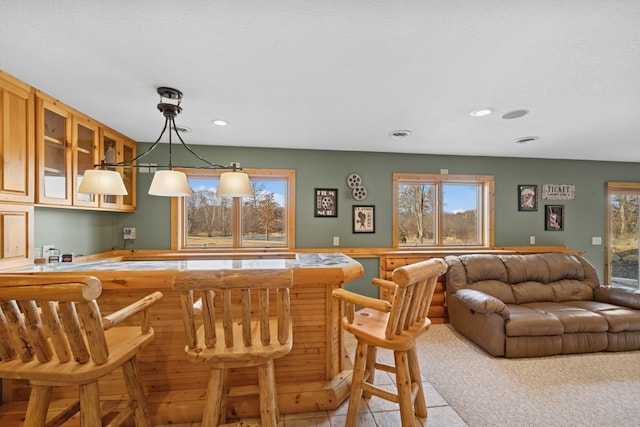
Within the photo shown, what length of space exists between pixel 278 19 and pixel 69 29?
1154 mm

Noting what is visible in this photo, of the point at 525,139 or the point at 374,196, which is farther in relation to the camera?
the point at 374,196

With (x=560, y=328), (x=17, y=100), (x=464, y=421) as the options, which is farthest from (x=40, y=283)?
(x=560, y=328)

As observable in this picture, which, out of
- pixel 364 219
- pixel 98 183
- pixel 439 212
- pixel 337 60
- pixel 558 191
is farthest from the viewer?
pixel 558 191

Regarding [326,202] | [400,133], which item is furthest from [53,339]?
[400,133]

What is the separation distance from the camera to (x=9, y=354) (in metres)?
1.19

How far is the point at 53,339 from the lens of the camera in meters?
1.14

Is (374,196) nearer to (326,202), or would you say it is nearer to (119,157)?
(326,202)

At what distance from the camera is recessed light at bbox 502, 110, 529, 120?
8.32 feet

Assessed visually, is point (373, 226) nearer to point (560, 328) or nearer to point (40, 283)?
point (560, 328)

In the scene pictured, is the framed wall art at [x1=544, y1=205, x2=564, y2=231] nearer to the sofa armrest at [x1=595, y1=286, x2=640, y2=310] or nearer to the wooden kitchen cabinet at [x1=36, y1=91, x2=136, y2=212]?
the sofa armrest at [x1=595, y1=286, x2=640, y2=310]

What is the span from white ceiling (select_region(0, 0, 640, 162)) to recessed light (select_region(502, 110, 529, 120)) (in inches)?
3.3

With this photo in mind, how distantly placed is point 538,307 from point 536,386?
1.17 metres

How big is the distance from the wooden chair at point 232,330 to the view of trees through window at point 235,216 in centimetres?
266

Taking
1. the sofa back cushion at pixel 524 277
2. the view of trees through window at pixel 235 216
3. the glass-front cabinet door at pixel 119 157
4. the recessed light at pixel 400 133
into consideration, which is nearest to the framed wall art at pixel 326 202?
the view of trees through window at pixel 235 216
